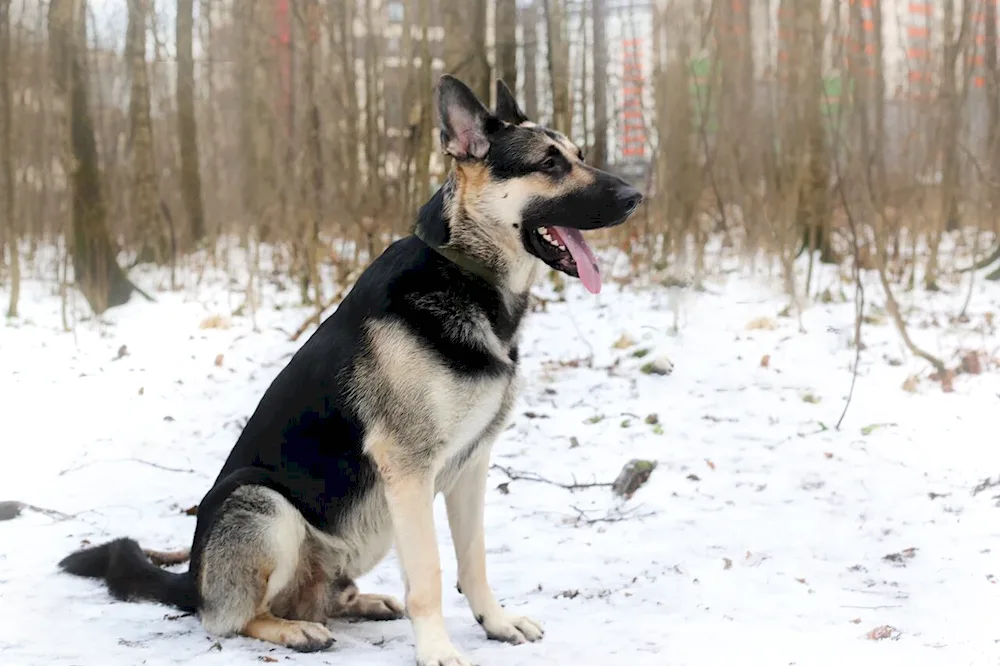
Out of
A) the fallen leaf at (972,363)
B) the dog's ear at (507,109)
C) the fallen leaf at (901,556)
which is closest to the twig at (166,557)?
the dog's ear at (507,109)

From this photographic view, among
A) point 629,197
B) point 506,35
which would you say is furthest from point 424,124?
point 629,197

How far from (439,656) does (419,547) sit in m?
0.35

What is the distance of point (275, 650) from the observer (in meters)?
2.77

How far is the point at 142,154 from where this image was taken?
10.6m

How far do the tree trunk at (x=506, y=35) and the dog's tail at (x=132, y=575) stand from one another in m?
5.82

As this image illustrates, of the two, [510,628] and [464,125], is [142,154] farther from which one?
[510,628]

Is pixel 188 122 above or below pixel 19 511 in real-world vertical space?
above

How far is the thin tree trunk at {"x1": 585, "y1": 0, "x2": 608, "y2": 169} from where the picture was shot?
34.4ft

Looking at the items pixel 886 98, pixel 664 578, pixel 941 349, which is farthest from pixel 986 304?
pixel 664 578

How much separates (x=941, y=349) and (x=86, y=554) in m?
5.80

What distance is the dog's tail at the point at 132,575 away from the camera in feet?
10.1

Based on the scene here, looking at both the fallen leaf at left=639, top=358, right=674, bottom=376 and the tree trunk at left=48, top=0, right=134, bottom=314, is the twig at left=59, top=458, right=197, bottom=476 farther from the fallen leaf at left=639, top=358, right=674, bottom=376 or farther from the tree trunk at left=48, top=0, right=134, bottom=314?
the tree trunk at left=48, top=0, right=134, bottom=314

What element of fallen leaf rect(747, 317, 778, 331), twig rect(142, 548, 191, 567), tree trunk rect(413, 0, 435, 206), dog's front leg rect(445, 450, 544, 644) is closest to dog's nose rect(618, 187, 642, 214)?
dog's front leg rect(445, 450, 544, 644)

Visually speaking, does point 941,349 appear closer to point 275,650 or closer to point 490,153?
point 490,153
